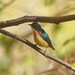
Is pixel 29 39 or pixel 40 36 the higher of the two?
pixel 29 39

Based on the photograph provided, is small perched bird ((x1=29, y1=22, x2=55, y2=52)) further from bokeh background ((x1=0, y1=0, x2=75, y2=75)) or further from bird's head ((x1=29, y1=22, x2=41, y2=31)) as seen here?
bokeh background ((x1=0, y1=0, x2=75, y2=75))

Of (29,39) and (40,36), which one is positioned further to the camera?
(29,39)

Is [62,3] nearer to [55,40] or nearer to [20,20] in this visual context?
[55,40]

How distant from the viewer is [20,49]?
64.6 inches

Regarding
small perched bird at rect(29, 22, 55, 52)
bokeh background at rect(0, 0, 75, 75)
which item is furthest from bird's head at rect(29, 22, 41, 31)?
bokeh background at rect(0, 0, 75, 75)

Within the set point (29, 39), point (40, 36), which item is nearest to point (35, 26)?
point (40, 36)

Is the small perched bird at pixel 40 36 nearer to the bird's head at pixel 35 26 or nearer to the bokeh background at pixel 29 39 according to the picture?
the bird's head at pixel 35 26

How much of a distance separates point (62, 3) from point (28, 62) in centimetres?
59

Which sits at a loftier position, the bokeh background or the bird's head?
the bokeh background

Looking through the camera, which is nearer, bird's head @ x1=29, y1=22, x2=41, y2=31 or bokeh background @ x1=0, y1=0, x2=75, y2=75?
bird's head @ x1=29, y1=22, x2=41, y2=31

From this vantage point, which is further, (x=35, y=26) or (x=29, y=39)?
(x=29, y=39)

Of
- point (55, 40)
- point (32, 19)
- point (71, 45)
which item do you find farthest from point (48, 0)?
point (32, 19)

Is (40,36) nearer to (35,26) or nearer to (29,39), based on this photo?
(35,26)

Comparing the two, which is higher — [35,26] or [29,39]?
[29,39]
